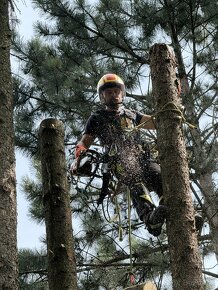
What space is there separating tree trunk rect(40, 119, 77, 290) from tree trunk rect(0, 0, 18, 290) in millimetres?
168

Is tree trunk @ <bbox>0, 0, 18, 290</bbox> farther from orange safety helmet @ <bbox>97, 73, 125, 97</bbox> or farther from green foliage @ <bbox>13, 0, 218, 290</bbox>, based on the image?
green foliage @ <bbox>13, 0, 218, 290</bbox>

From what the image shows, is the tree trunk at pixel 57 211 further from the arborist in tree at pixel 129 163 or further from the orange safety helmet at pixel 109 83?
the orange safety helmet at pixel 109 83

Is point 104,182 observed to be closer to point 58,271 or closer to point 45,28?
point 58,271

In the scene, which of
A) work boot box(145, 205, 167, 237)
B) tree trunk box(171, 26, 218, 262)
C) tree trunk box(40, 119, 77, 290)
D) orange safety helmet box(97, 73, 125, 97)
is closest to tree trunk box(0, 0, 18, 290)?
tree trunk box(40, 119, 77, 290)

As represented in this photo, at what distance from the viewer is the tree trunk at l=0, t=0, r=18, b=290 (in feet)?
8.79

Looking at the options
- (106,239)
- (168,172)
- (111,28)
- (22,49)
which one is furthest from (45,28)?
(168,172)

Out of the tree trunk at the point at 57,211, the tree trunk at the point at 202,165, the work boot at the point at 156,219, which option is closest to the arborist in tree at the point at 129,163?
the work boot at the point at 156,219

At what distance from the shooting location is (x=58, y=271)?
9.00ft

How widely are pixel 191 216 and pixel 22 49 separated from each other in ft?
16.6

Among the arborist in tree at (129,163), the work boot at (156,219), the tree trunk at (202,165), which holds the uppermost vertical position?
the tree trunk at (202,165)

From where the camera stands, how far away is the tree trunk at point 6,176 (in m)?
2.68

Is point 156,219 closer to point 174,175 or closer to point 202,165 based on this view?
point 174,175

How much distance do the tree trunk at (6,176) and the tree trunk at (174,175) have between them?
2.38 feet

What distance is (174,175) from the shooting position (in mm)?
2686
